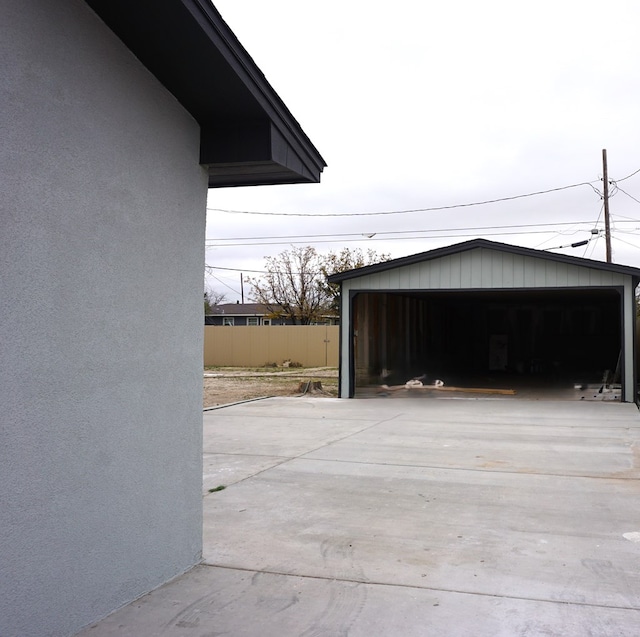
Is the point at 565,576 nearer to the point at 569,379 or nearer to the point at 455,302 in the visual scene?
the point at 569,379

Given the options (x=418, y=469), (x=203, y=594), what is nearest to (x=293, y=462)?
(x=418, y=469)

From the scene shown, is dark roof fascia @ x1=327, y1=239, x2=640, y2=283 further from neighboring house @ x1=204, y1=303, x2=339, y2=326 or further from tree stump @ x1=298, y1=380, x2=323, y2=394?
neighboring house @ x1=204, y1=303, x2=339, y2=326

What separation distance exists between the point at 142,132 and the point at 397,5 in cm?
641

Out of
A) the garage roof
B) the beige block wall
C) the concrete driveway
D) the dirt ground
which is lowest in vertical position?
the concrete driveway

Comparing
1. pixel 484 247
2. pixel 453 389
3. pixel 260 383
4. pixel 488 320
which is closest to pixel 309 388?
pixel 453 389

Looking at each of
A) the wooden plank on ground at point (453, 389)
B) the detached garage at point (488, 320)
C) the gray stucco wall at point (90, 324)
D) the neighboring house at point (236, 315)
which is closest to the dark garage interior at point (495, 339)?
the detached garage at point (488, 320)

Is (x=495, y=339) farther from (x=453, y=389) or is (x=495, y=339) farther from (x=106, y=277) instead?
(x=106, y=277)

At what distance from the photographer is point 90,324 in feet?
10.5

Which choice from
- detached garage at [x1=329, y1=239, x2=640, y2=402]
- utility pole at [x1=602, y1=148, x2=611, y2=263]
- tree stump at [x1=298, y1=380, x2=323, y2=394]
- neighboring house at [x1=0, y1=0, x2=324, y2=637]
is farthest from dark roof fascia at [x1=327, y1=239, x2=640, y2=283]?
utility pole at [x1=602, y1=148, x2=611, y2=263]

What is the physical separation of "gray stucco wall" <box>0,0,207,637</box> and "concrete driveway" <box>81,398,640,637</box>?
441 millimetres

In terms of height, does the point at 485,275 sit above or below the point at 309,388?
above

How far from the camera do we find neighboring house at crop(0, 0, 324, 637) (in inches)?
108

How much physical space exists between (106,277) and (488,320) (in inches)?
1097

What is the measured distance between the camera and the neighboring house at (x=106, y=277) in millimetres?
2756
